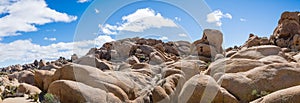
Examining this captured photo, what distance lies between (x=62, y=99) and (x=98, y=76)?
171 inches

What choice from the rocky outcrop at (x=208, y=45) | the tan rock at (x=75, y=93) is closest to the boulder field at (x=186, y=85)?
the tan rock at (x=75, y=93)

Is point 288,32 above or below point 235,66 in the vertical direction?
above

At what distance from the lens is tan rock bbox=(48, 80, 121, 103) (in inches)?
728

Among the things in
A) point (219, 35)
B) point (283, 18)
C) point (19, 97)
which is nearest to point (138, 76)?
point (19, 97)

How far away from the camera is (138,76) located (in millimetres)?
31125

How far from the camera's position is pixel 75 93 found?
1853 centimetres

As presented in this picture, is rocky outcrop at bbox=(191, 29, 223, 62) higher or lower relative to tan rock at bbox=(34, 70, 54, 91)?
higher

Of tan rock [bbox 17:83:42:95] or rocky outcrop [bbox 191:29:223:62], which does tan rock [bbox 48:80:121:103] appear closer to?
tan rock [bbox 17:83:42:95]

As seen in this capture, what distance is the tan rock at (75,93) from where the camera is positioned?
18500mm

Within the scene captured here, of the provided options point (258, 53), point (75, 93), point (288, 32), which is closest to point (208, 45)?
point (288, 32)

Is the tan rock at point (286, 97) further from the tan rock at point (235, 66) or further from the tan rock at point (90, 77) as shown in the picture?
the tan rock at point (90, 77)

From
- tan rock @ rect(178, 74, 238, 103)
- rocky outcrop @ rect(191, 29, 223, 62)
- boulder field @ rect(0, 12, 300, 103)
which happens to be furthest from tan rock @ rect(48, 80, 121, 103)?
rocky outcrop @ rect(191, 29, 223, 62)

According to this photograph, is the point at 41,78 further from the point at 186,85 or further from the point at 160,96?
the point at 186,85

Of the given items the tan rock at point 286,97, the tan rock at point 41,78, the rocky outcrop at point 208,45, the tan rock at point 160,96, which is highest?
the rocky outcrop at point 208,45
